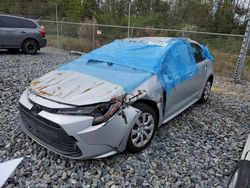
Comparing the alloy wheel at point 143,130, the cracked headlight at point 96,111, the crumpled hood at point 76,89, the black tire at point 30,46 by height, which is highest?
the crumpled hood at point 76,89

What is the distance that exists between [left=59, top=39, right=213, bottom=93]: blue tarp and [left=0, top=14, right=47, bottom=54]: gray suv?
7.41 m

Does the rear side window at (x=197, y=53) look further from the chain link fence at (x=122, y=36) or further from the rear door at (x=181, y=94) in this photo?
the chain link fence at (x=122, y=36)

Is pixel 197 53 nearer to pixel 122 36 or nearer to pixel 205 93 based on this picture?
pixel 205 93

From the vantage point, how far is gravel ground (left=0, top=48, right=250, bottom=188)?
9.03 ft

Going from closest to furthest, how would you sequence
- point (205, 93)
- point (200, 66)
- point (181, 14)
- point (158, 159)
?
point (158, 159), point (200, 66), point (205, 93), point (181, 14)

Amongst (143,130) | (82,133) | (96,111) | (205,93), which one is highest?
(96,111)

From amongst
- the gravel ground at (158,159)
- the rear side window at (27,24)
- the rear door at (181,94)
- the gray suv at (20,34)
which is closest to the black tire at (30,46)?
the gray suv at (20,34)

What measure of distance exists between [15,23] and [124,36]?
5.14 m

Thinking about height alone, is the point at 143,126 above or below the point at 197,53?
below

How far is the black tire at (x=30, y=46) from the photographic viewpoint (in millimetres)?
10664

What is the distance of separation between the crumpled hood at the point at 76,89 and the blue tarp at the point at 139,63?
149mm

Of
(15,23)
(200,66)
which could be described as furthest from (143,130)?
(15,23)

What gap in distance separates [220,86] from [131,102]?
5.26 m

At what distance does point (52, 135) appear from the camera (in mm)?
2746
